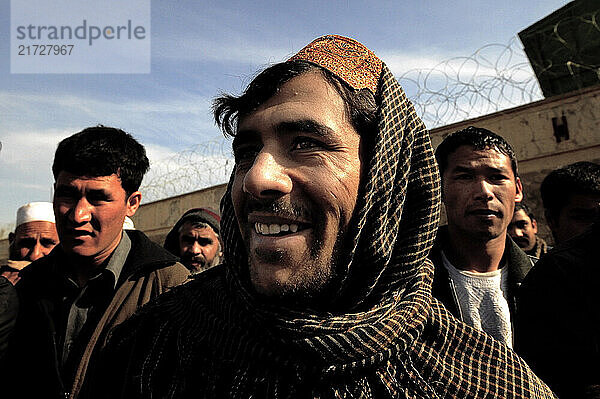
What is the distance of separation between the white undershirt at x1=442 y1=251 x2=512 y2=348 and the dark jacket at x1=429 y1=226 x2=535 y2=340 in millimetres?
39

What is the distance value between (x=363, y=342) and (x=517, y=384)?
0.62 meters

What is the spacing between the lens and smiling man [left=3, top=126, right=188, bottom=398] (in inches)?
82.8

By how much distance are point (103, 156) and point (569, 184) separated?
352 centimetres

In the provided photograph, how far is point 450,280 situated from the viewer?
112 inches

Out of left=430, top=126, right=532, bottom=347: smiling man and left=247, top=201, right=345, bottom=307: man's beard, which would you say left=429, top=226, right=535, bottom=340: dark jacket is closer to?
left=430, top=126, right=532, bottom=347: smiling man

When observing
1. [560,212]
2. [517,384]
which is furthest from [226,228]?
[560,212]

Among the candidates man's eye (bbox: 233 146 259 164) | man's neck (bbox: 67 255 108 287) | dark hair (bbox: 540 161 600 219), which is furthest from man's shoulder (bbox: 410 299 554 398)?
dark hair (bbox: 540 161 600 219)

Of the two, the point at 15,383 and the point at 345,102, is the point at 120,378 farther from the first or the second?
the point at 345,102

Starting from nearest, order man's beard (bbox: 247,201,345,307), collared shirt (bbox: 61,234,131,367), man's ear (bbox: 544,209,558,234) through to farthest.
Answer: man's beard (bbox: 247,201,345,307), collared shirt (bbox: 61,234,131,367), man's ear (bbox: 544,209,558,234)

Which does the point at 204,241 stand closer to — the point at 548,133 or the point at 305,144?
the point at 305,144

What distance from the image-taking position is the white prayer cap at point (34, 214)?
4547 millimetres

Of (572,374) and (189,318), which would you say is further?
(572,374)

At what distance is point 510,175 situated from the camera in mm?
3035

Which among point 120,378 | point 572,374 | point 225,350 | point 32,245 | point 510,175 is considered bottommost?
point 572,374
